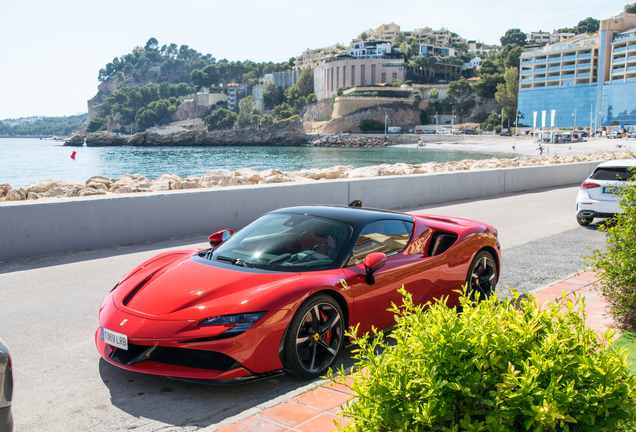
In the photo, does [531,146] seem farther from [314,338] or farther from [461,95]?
[314,338]

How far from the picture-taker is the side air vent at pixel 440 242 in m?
5.04

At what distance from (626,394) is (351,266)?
8.63 ft

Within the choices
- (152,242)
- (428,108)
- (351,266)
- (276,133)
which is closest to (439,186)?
(152,242)

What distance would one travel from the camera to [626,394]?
1.79 m

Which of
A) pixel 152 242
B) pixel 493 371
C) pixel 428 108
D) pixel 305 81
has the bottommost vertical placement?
pixel 152 242

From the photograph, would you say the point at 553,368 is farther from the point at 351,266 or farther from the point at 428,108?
the point at 428,108

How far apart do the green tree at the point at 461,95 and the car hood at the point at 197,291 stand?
6402 inches

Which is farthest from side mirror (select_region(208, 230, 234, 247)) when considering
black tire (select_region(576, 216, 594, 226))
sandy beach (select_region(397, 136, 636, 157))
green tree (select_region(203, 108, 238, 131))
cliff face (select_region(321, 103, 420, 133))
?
green tree (select_region(203, 108, 238, 131))

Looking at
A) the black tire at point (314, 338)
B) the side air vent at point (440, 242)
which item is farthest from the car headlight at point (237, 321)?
the side air vent at point (440, 242)

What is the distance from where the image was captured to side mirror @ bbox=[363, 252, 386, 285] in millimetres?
4145

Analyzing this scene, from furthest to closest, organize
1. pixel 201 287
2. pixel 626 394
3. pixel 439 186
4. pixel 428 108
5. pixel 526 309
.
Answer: pixel 428 108 → pixel 439 186 → pixel 201 287 → pixel 526 309 → pixel 626 394

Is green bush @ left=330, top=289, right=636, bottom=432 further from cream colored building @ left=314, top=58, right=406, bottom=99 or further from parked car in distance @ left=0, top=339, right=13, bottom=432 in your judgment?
cream colored building @ left=314, top=58, right=406, bottom=99

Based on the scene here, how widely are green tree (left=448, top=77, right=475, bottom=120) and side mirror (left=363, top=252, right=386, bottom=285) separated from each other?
16218 cm

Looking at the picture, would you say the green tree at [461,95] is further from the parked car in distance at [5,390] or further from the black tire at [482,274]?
the parked car in distance at [5,390]
